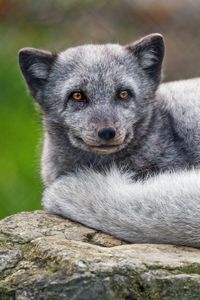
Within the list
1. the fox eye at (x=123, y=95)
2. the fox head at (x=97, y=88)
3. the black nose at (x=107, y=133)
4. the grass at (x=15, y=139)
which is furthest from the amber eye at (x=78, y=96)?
the grass at (x=15, y=139)

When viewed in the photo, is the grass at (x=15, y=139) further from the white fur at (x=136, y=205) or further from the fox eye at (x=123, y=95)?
the white fur at (x=136, y=205)

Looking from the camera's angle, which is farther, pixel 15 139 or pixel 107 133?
pixel 15 139

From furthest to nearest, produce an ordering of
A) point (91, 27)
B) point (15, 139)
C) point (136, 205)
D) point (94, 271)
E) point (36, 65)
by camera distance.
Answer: point (91, 27), point (15, 139), point (36, 65), point (136, 205), point (94, 271)

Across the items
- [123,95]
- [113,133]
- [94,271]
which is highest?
[123,95]

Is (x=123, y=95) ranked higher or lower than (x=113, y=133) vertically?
higher

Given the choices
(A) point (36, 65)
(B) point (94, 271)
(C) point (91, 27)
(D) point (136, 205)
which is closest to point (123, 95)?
(A) point (36, 65)

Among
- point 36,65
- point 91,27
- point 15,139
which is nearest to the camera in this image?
point 36,65

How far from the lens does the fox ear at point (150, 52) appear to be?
17.9 feet

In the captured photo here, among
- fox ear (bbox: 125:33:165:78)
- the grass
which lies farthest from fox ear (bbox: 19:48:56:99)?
the grass

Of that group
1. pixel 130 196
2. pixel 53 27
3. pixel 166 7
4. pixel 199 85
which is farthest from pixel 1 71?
pixel 130 196

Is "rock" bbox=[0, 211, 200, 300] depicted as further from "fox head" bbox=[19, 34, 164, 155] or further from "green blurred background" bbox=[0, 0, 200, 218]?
"green blurred background" bbox=[0, 0, 200, 218]

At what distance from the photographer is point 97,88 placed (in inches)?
204

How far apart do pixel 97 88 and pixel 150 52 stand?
475 millimetres

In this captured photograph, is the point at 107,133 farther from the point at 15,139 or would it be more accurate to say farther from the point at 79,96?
the point at 15,139
